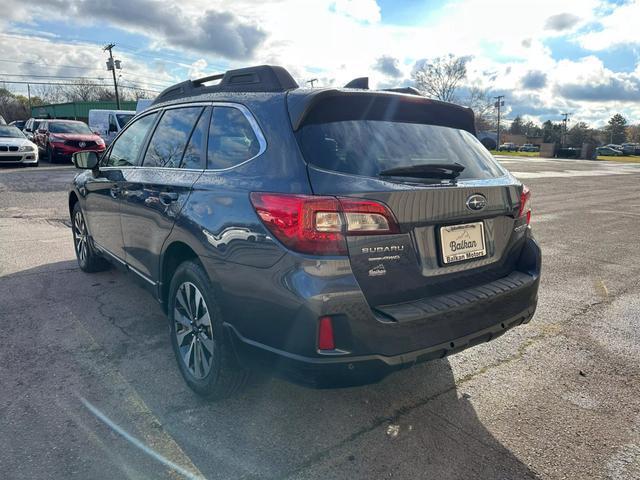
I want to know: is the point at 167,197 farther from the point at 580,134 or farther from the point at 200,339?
the point at 580,134

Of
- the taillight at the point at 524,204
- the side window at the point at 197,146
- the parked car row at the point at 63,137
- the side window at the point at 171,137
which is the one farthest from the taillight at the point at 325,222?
the parked car row at the point at 63,137

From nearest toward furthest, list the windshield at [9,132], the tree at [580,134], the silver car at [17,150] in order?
the silver car at [17,150] → the windshield at [9,132] → the tree at [580,134]

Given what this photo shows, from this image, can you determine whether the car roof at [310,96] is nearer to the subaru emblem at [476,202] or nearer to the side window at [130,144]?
the subaru emblem at [476,202]

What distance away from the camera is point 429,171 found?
2.40 meters

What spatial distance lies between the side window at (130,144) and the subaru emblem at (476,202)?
8.44 feet

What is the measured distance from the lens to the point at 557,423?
8.61 feet

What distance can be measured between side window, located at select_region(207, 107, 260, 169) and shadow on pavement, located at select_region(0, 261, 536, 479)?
4.49ft

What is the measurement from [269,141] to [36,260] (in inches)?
183

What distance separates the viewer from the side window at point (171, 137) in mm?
3182

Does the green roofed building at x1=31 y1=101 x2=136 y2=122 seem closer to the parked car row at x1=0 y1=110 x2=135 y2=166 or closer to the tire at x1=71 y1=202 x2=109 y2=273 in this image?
the parked car row at x1=0 y1=110 x2=135 y2=166

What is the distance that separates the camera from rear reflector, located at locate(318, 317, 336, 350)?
2049 millimetres

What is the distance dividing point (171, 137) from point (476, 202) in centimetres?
215

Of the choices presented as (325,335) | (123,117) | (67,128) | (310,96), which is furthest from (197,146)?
(123,117)

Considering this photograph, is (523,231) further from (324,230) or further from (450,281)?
(324,230)
